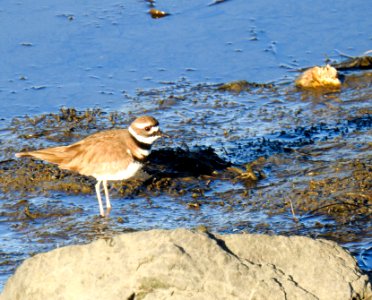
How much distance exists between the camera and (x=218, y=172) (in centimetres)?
903

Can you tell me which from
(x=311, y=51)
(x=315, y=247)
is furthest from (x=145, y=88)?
(x=315, y=247)

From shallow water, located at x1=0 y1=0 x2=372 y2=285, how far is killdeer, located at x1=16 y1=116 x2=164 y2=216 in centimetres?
37

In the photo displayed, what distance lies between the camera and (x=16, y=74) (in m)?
11.7

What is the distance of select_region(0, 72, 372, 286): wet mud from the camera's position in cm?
796

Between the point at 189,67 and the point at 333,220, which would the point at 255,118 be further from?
the point at 333,220

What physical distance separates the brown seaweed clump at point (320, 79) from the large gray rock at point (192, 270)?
5.44 metres

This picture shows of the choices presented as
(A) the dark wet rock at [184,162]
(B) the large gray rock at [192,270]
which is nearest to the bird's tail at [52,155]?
(A) the dark wet rock at [184,162]

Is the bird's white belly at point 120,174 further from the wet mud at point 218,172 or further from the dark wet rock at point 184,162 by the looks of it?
the dark wet rock at point 184,162

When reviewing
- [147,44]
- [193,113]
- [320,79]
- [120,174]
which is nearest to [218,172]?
[120,174]

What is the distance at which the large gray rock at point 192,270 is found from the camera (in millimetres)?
5215

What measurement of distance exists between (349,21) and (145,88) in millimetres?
3392

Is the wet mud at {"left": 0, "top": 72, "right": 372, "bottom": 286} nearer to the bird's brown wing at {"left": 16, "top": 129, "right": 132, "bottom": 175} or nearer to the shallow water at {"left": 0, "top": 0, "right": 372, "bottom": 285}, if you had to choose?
the shallow water at {"left": 0, "top": 0, "right": 372, "bottom": 285}

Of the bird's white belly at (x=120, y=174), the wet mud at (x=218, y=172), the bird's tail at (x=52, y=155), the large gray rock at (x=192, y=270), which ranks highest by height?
the large gray rock at (x=192, y=270)

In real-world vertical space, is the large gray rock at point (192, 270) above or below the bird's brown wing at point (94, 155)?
above
